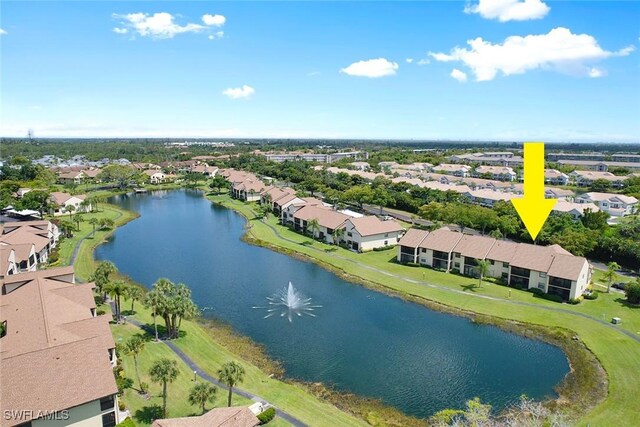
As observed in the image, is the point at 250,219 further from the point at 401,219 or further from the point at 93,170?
the point at 93,170

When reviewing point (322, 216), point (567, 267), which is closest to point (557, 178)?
point (322, 216)

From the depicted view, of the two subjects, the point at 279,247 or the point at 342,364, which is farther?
the point at 279,247

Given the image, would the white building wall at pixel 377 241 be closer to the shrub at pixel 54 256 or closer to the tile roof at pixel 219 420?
the shrub at pixel 54 256

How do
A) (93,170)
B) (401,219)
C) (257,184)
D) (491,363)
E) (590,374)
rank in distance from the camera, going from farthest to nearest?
1. (93,170)
2. (257,184)
3. (401,219)
4. (491,363)
5. (590,374)

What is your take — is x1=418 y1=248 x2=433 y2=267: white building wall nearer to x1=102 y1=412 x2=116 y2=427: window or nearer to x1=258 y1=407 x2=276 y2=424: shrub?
x1=258 y1=407 x2=276 y2=424: shrub

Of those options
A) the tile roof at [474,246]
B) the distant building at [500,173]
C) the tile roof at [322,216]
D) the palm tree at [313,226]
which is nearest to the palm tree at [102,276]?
the palm tree at [313,226]

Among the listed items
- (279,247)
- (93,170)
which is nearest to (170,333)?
(279,247)

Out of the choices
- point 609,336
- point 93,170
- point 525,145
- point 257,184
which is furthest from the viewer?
point 93,170
